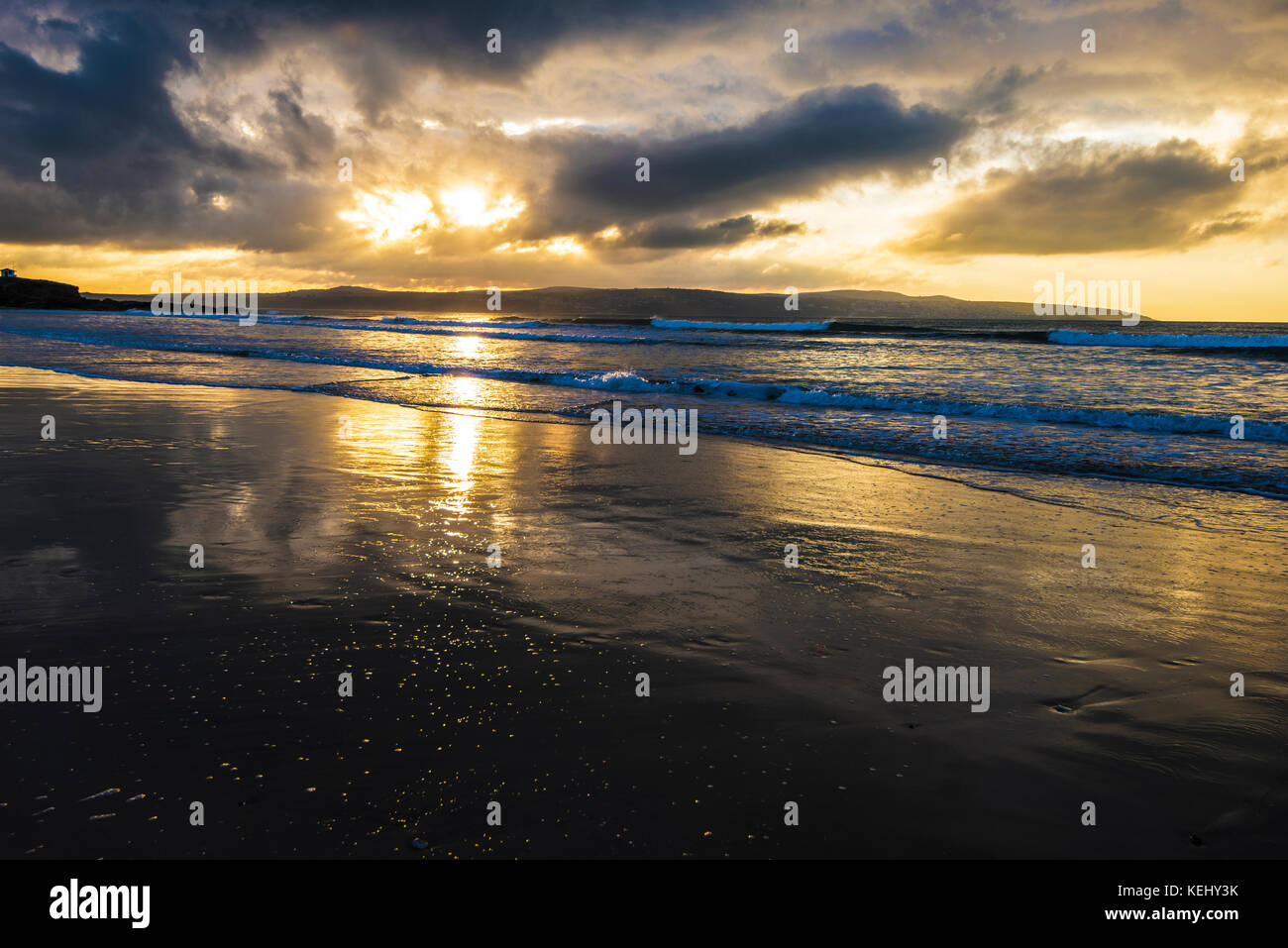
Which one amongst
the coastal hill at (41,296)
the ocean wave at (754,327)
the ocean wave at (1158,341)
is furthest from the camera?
the coastal hill at (41,296)

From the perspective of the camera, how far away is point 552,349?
39.1 meters

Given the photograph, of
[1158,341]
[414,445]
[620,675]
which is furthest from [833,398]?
[1158,341]

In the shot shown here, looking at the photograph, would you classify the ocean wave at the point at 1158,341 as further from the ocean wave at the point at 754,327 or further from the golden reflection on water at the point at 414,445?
the golden reflection on water at the point at 414,445

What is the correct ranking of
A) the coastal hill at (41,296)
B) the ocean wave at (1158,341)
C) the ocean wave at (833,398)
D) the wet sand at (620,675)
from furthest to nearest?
1. the coastal hill at (41,296)
2. the ocean wave at (1158,341)
3. the ocean wave at (833,398)
4. the wet sand at (620,675)

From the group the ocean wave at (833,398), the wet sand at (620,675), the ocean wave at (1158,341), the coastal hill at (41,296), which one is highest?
the coastal hill at (41,296)

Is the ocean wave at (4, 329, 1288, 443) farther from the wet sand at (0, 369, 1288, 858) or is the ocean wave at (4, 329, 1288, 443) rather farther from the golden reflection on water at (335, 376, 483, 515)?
the wet sand at (0, 369, 1288, 858)

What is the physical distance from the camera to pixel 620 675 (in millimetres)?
3736

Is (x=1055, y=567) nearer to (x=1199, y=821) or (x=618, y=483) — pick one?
(x=1199, y=821)

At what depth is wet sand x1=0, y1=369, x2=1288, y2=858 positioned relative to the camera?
265 cm

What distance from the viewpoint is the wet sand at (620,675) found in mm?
2646

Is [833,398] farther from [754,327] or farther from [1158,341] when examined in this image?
[754,327]

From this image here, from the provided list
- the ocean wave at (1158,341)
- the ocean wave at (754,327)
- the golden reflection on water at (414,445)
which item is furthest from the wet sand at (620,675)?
the ocean wave at (754,327)

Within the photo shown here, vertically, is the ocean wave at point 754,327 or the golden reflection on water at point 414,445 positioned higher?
the ocean wave at point 754,327
